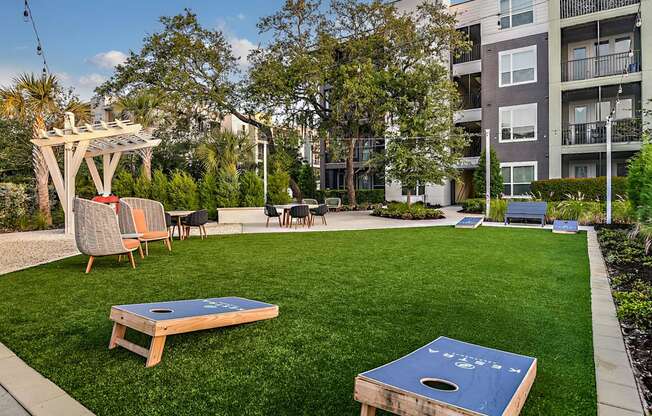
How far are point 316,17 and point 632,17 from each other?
13.4m

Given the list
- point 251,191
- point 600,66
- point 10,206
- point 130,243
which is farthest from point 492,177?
point 10,206

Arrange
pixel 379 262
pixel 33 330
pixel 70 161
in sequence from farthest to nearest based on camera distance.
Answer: pixel 70 161, pixel 379 262, pixel 33 330

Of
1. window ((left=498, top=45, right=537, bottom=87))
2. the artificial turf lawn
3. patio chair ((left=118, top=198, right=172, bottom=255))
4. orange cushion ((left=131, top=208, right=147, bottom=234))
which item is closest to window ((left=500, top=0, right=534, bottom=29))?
window ((left=498, top=45, right=537, bottom=87))

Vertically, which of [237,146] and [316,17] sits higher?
[316,17]

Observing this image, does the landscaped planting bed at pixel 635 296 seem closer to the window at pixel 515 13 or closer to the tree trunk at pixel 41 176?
the window at pixel 515 13

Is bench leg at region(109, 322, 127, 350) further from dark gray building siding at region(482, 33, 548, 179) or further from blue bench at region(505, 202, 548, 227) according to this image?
dark gray building siding at region(482, 33, 548, 179)

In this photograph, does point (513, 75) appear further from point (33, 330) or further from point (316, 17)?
point (33, 330)

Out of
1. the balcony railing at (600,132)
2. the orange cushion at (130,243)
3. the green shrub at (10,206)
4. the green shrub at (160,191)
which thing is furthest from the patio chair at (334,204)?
the orange cushion at (130,243)

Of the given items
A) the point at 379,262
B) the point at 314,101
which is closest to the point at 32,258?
the point at 379,262

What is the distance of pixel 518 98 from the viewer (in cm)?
2089

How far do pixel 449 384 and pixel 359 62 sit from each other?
18050 millimetres

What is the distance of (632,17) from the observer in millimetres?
17844

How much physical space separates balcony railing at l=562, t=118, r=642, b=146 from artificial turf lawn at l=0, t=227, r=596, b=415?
13.2 m

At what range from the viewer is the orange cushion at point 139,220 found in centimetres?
828
